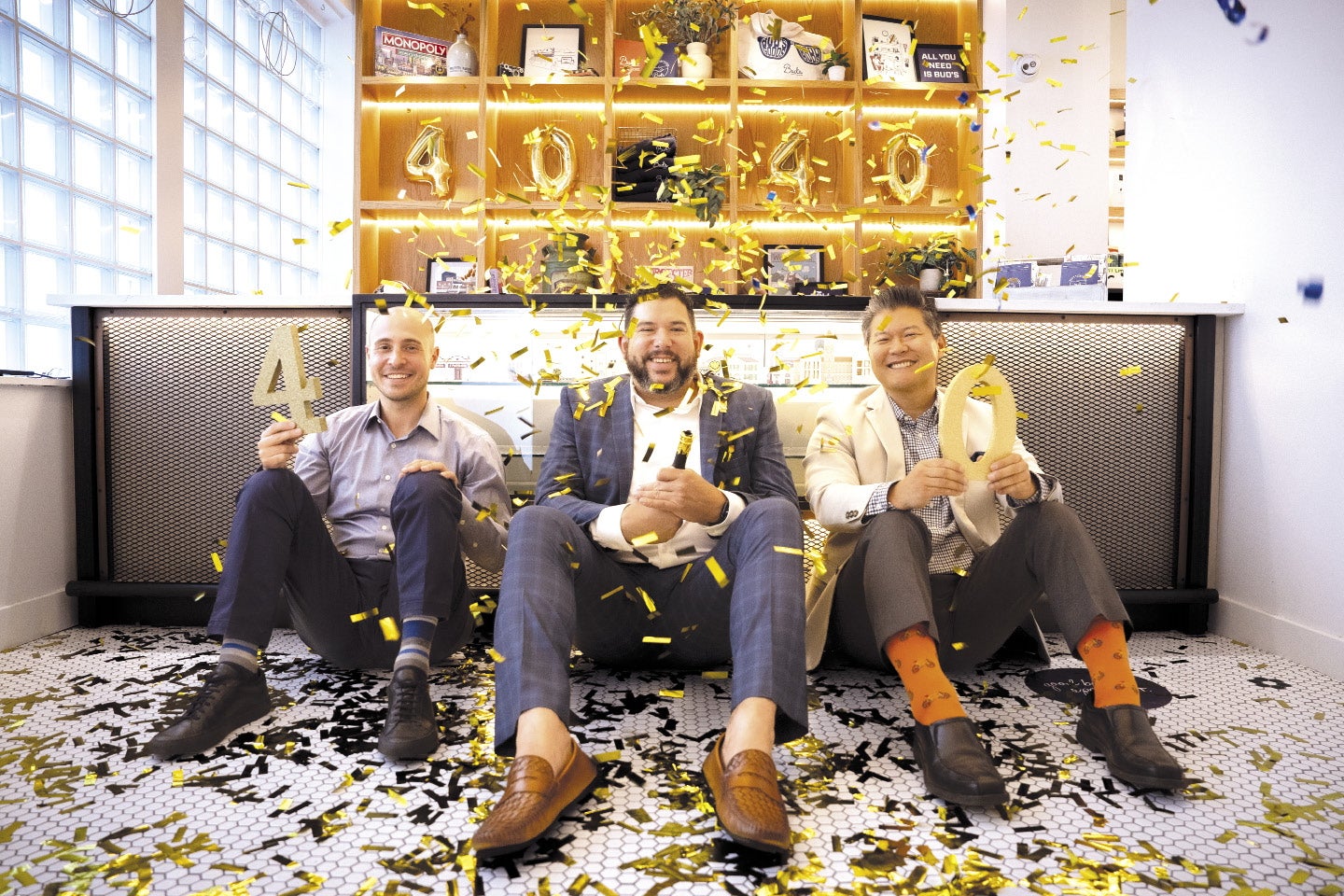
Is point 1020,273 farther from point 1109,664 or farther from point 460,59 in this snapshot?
point 460,59

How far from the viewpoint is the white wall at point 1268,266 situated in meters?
2.31

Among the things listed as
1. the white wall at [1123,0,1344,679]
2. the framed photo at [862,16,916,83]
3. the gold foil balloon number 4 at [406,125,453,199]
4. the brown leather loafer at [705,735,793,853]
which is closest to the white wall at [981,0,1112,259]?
the framed photo at [862,16,916,83]

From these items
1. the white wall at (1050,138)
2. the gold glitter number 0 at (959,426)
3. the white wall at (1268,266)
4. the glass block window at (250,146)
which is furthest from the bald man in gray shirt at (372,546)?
the white wall at (1050,138)

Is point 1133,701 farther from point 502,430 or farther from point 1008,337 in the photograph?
point 502,430

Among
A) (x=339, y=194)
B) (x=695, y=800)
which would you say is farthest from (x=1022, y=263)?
(x=339, y=194)

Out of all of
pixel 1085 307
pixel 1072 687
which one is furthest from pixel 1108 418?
pixel 1072 687

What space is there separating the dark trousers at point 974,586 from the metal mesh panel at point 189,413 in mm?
1695

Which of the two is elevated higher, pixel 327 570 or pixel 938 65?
pixel 938 65

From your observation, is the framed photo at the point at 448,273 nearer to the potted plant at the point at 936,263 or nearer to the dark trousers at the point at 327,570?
the potted plant at the point at 936,263

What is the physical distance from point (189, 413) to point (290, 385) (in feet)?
2.96

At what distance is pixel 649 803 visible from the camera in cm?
148

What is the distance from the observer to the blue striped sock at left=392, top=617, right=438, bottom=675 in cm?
178

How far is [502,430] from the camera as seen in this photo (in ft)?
8.77

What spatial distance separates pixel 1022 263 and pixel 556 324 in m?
1.63
